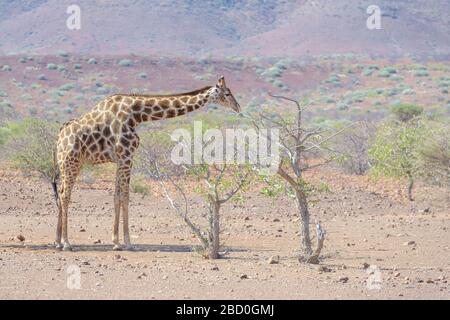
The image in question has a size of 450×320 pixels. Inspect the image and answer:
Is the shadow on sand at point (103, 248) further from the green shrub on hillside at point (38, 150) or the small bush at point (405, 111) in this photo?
the small bush at point (405, 111)

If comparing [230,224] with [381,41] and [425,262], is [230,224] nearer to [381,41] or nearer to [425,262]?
[425,262]

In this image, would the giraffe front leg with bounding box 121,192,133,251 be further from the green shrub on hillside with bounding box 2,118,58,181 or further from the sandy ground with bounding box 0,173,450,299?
the green shrub on hillside with bounding box 2,118,58,181

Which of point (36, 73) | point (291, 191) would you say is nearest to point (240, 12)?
point (36, 73)

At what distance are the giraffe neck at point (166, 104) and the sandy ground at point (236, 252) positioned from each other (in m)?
1.91

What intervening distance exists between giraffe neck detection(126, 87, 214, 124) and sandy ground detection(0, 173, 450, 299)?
1913 millimetres

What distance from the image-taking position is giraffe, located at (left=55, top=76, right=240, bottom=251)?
45.5ft

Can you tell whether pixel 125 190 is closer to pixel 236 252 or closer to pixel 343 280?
pixel 236 252

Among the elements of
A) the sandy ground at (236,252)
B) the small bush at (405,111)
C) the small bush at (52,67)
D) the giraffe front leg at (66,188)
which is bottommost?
the sandy ground at (236,252)

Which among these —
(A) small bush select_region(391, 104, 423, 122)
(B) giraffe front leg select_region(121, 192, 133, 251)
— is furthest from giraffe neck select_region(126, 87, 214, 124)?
(A) small bush select_region(391, 104, 423, 122)

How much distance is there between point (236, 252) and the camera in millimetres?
13602

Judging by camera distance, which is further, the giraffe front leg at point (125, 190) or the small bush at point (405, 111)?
the small bush at point (405, 111)

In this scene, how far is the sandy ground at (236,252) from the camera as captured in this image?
10209 millimetres

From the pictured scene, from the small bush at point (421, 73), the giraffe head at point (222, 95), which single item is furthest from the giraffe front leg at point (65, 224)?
the small bush at point (421, 73)

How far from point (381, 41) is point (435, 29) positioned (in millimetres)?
5428
